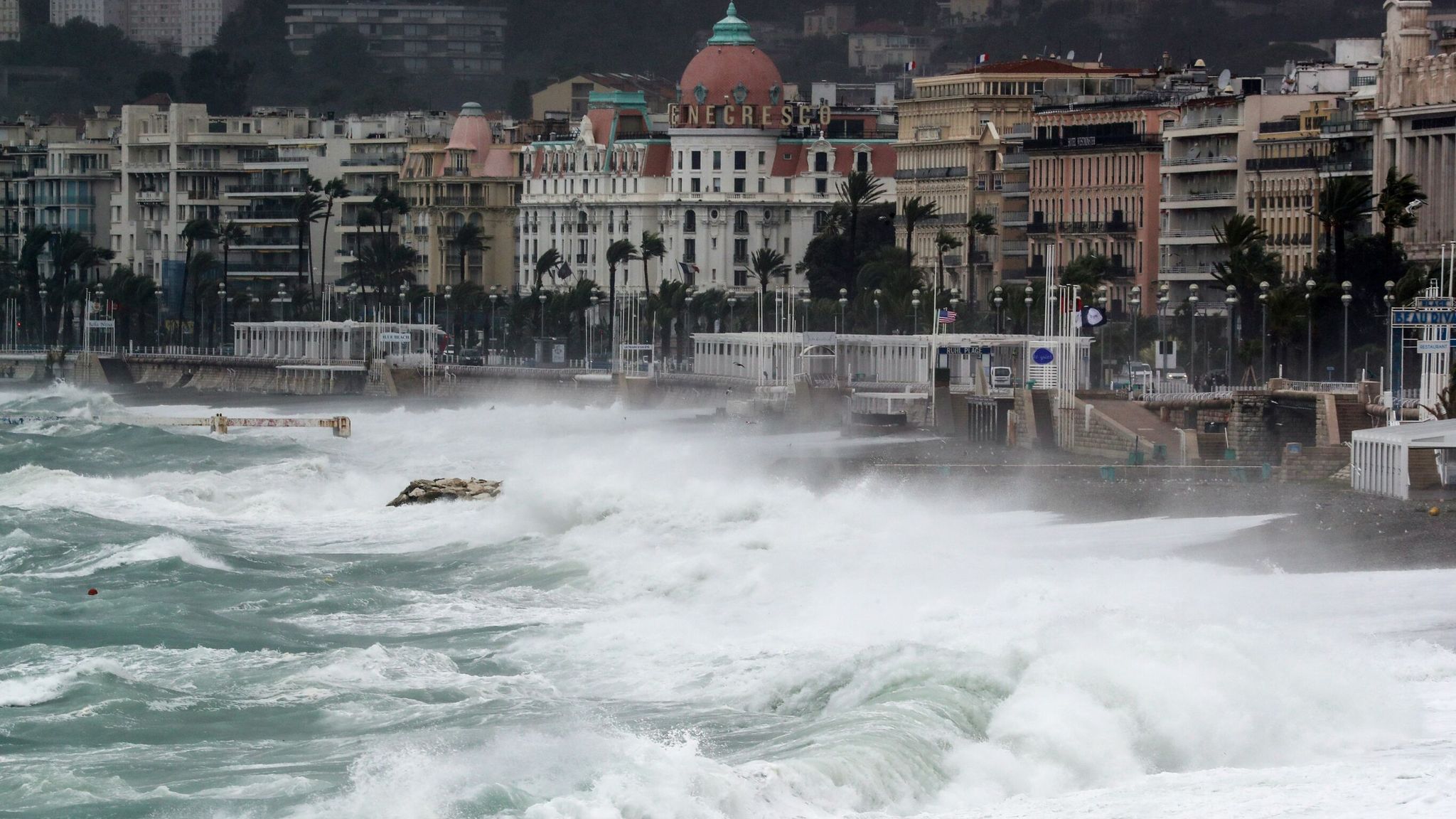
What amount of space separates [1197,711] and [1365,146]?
77.7 m

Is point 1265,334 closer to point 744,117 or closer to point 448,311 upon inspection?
point 744,117

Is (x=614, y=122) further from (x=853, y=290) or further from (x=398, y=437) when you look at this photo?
(x=398, y=437)

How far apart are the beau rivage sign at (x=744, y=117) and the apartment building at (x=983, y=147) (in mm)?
15469

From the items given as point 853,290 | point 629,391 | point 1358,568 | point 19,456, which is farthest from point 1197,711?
point 853,290

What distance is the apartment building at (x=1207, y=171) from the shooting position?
116 m

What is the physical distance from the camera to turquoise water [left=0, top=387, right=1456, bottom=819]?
99.8 ft

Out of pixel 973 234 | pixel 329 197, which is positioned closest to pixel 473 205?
pixel 329 197

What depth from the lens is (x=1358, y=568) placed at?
46.2m

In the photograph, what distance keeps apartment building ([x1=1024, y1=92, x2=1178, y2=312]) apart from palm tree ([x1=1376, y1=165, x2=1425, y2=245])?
3171cm

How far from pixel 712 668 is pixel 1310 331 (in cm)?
4781

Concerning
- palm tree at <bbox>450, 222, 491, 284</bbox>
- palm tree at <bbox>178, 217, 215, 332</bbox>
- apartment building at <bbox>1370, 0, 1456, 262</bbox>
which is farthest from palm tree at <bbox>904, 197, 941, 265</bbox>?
A: palm tree at <bbox>178, 217, 215, 332</bbox>

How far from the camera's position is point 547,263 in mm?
160625

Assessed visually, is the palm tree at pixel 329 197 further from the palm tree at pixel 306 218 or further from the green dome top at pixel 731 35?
the green dome top at pixel 731 35

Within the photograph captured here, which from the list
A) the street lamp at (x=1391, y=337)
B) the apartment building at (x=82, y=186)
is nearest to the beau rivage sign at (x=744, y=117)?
the apartment building at (x=82, y=186)
